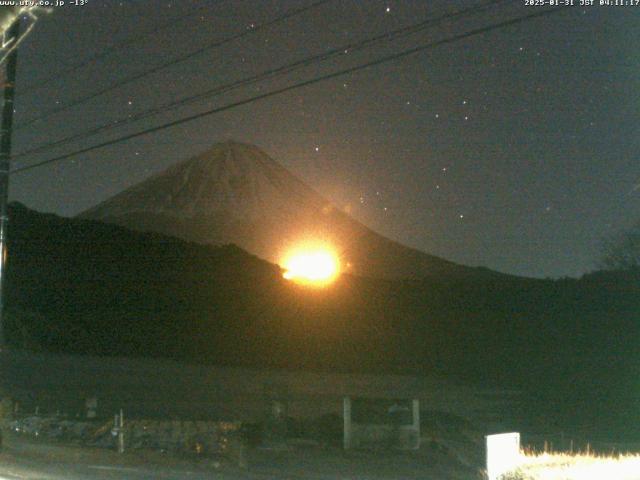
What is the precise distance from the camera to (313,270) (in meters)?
58.6

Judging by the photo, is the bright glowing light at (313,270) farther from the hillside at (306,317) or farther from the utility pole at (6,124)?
the utility pole at (6,124)

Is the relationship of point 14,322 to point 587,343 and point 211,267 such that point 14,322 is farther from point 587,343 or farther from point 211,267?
point 587,343

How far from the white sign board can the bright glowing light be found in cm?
4290

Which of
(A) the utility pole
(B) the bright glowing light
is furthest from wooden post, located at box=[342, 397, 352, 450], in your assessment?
A: (B) the bright glowing light

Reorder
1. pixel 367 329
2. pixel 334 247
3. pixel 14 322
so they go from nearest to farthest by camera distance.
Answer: pixel 14 322
pixel 367 329
pixel 334 247

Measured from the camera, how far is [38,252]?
72.1 metres

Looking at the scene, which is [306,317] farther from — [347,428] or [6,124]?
[6,124]

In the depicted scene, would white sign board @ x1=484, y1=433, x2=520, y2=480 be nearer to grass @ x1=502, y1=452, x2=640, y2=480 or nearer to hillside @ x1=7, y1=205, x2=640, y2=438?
grass @ x1=502, y1=452, x2=640, y2=480

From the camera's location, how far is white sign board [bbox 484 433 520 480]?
1245cm

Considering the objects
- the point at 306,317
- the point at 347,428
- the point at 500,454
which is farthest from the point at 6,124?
the point at 306,317

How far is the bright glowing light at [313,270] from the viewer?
5716 centimetres

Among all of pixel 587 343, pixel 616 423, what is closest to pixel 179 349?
pixel 587 343

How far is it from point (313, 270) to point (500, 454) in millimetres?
45967

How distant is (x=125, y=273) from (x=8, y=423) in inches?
→ 1896
